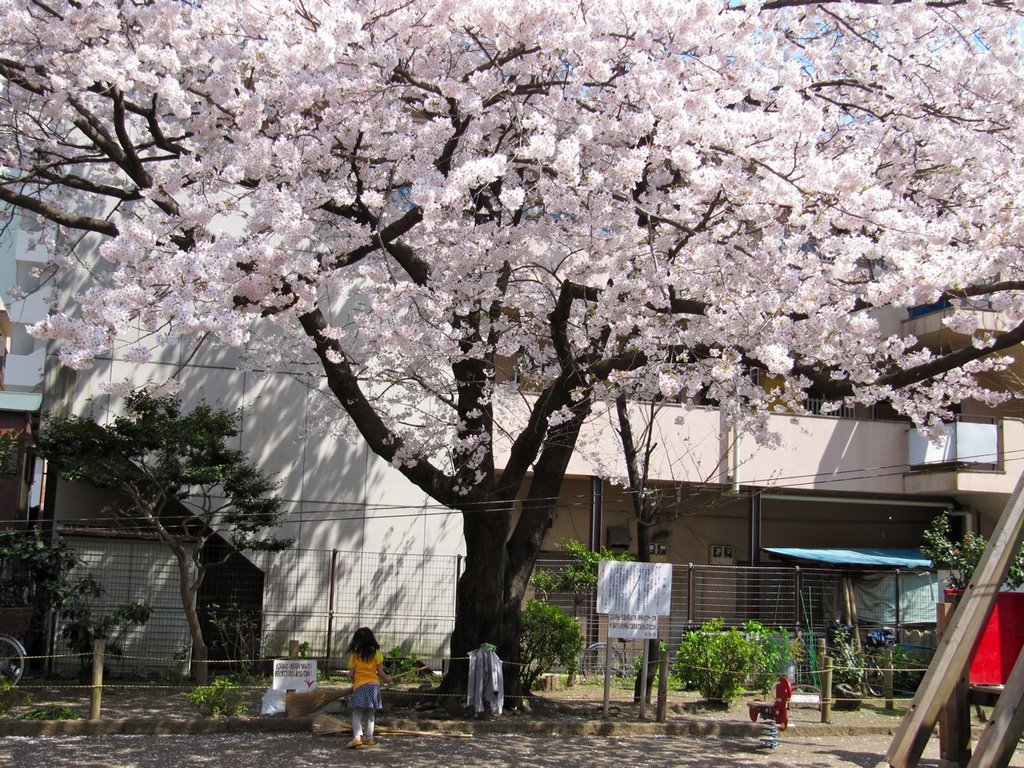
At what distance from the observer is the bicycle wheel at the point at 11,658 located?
42.5ft

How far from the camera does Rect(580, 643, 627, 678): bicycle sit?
1661 cm

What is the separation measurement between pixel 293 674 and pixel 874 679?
9.38 m

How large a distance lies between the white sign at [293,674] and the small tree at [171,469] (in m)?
1.85

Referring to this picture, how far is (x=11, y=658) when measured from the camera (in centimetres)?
1299

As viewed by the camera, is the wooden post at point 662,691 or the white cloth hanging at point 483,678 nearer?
the white cloth hanging at point 483,678

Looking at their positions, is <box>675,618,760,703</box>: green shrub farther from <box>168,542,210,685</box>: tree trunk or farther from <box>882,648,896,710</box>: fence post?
<box>168,542,210,685</box>: tree trunk

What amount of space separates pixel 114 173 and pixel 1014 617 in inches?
453

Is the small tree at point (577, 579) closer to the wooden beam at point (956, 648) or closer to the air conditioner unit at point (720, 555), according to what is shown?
the air conditioner unit at point (720, 555)

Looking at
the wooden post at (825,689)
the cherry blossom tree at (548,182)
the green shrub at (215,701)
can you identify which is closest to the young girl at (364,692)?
the green shrub at (215,701)

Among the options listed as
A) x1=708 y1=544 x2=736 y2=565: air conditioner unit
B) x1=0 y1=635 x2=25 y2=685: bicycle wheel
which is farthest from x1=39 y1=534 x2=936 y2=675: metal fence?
x1=708 y1=544 x2=736 y2=565: air conditioner unit

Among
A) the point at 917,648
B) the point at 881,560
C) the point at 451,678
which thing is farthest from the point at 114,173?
the point at 881,560

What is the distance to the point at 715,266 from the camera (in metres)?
10.5

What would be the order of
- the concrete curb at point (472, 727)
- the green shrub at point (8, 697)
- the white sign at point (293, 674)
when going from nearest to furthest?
1. the concrete curb at point (472, 727)
2. the green shrub at point (8, 697)
3. the white sign at point (293, 674)

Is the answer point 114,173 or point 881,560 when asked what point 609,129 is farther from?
point 881,560
